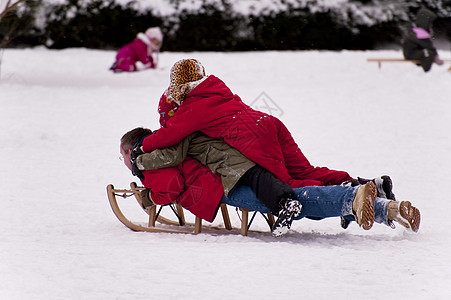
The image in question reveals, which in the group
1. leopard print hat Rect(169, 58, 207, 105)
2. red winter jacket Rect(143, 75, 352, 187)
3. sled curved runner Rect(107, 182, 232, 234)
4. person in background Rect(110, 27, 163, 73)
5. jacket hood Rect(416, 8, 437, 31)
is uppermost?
jacket hood Rect(416, 8, 437, 31)

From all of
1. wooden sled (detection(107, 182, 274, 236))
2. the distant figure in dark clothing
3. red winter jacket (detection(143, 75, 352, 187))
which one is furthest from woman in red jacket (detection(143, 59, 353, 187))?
the distant figure in dark clothing

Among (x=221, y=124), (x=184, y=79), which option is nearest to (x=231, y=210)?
(x=221, y=124)

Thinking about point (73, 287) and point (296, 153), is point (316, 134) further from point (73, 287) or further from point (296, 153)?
point (73, 287)

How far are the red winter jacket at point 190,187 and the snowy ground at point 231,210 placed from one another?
21 cm

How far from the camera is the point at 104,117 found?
8.53m

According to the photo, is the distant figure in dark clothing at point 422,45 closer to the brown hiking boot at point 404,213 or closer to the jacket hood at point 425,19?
the jacket hood at point 425,19

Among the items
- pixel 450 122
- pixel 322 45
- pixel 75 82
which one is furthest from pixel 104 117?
pixel 322 45

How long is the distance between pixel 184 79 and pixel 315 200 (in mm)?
1111

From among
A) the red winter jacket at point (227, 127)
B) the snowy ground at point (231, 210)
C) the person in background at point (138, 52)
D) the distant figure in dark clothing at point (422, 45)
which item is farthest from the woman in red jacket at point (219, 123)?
the person in background at point (138, 52)

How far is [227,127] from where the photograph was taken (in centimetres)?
380

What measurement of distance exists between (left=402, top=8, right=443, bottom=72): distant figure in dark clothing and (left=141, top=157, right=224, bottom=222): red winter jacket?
7936 mm

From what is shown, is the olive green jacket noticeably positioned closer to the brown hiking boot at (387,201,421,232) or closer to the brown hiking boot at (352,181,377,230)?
the brown hiking boot at (352,181,377,230)

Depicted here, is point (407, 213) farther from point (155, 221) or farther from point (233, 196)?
point (155, 221)

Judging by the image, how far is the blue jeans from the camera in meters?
3.53
